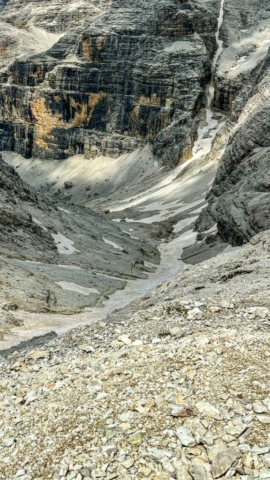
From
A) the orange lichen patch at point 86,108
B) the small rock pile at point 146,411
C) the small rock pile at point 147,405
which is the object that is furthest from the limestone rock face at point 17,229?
the orange lichen patch at point 86,108

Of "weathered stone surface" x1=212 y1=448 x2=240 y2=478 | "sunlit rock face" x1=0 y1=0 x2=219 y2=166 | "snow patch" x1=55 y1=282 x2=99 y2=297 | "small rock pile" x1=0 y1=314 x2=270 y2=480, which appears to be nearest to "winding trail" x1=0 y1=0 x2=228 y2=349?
"snow patch" x1=55 y1=282 x2=99 y2=297

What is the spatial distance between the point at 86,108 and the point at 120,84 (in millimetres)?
16199

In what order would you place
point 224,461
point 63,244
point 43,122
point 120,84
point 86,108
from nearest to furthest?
point 224,461 < point 63,244 < point 120,84 < point 86,108 < point 43,122

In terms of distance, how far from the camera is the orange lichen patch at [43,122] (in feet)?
589

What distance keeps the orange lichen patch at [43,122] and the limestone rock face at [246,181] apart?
105 m

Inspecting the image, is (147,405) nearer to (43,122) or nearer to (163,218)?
(163,218)

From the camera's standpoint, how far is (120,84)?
16688cm

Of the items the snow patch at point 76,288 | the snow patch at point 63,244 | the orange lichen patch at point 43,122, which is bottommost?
the orange lichen patch at point 43,122

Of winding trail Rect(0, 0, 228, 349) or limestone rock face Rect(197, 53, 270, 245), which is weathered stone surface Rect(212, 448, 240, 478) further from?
limestone rock face Rect(197, 53, 270, 245)

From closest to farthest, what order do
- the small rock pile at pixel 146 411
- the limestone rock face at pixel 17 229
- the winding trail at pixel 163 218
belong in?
the small rock pile at pixel 146 411 < the winding trail at pixel 163 218 < the limestone rock face at pixel 17 229

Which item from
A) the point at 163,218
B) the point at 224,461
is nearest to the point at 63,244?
the point at 224,461

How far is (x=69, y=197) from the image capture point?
151875 millimetres

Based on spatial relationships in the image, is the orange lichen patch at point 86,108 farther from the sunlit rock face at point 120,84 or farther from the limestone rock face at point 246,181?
the limestone rock face at point 246,181

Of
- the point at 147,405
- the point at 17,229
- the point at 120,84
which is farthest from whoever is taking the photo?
the point at 120,84
